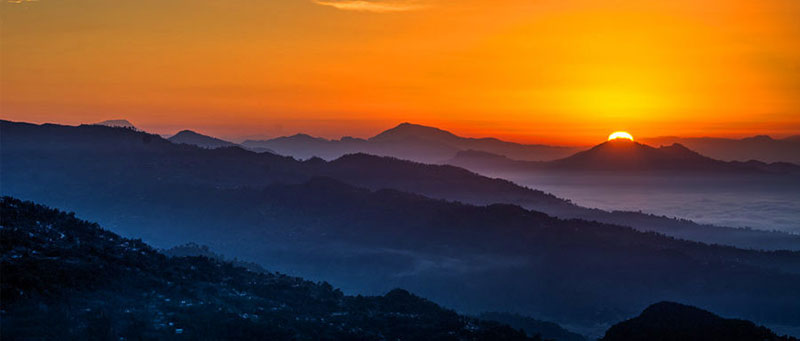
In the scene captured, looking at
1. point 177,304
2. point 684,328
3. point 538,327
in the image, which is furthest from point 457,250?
point 177,304

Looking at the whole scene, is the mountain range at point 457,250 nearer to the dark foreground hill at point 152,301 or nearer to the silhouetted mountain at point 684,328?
the silhouetted mountain at point 684,328

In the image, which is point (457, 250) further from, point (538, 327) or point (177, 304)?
point (177, 304)

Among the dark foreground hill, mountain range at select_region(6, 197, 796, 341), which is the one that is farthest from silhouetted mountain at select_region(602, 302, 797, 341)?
the dark foreground hill

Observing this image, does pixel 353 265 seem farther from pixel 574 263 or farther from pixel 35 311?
pixel 35 311

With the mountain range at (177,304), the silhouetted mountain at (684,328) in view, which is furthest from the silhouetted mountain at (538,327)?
the mountain range at (177,304)

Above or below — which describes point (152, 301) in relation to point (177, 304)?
above

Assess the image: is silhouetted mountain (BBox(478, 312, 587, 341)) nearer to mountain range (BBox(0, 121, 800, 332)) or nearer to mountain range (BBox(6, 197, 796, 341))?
mountain range (BBox(6, 197, 796, 341))

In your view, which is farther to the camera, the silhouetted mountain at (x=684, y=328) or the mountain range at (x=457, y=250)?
the mountain range at (x=457, y=250)
